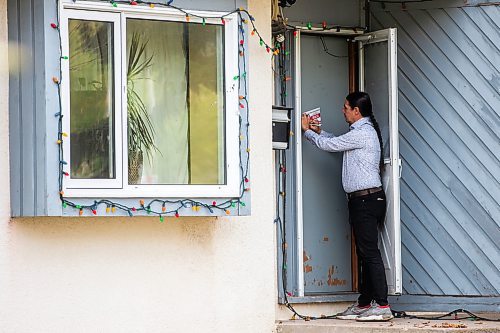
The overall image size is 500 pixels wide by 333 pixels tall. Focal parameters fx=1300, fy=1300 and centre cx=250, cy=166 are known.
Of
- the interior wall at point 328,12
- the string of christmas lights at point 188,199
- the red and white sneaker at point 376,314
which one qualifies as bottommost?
the red and white sneaker at point 376,314

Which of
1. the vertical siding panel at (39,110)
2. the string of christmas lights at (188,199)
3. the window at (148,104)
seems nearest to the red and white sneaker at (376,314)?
the string of christmas lights at (188,199)

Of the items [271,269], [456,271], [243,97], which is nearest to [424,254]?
[456,271]

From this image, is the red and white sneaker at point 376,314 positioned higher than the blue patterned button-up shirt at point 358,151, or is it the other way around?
the blue patterned button-up shirt at point 358,151

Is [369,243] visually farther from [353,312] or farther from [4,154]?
[4,154]

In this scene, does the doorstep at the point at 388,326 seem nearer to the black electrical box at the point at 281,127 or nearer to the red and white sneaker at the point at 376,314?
the red and white sneaker at the point at 376,314

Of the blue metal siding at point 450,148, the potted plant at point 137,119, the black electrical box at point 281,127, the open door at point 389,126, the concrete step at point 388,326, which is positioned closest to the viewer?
the potted plant at point 137,119

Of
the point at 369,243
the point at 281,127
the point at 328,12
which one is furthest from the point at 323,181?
the point at 328,12

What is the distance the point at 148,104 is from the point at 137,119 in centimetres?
14

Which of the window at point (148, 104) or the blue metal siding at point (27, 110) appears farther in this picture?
the window at point (148, 104)

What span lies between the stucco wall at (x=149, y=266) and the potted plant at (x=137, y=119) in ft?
1.51

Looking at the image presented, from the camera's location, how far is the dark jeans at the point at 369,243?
397 inches

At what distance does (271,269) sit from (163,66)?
1.75 m

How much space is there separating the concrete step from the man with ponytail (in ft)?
0.67

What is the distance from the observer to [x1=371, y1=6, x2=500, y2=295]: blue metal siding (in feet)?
34.2
